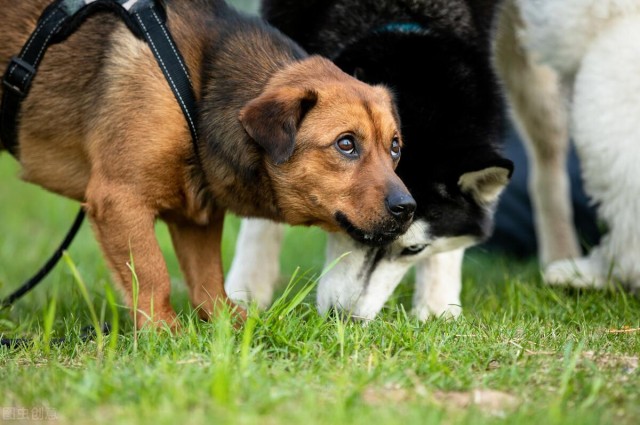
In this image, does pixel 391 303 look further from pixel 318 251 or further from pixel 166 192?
pixel 318 251

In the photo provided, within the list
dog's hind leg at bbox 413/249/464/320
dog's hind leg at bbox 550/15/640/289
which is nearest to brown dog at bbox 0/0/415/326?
dog's hind leg at bbox 413/249/464/320

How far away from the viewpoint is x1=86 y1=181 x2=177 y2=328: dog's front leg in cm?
343

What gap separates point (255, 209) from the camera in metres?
3.64

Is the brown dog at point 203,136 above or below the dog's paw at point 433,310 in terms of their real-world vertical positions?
above

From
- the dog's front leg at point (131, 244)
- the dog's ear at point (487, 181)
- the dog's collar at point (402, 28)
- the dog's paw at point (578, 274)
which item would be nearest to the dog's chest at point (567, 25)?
the dog's collar at point (402, 28)

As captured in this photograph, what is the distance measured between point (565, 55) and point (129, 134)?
2.61 metres

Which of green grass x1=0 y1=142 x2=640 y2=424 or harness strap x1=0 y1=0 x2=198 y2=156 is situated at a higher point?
harness strap x1=0 y1=0 x2=198 y2=156

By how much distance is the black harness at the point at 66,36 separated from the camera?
3518 millimetres

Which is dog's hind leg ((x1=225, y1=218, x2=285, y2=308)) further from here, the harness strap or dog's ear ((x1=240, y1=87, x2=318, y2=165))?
dog's ear ((x1=240, y1=87, x2=318, y2=165))

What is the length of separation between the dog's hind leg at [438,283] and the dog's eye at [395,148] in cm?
98

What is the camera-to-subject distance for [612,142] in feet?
14.3

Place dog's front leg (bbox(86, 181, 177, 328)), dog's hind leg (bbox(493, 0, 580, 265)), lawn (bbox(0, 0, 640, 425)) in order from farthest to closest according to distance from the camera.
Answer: dog's hind leg (bbox(493, 0, 580, 265)), dog's front leg (bbox(86, 181, 177, 328)), lawn (bbox(0, 0, 640, 425))

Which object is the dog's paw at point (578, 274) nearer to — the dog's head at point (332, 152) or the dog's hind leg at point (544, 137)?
the dog's hind leg at point (544, 137)

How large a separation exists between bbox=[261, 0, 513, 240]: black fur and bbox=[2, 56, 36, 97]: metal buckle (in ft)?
4.65
